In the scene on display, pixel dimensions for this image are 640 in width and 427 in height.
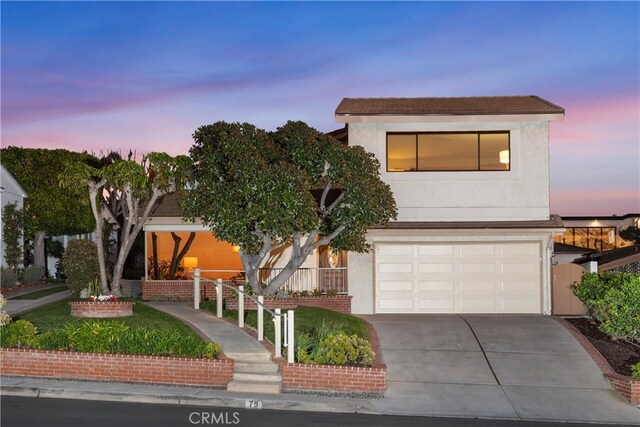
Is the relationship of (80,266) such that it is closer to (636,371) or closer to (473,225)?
(473,225)

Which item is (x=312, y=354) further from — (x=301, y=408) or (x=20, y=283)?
(x=20, y=283)

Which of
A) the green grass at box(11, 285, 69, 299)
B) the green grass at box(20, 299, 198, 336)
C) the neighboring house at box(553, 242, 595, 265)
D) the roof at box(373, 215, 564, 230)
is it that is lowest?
the green grass at box(11, 285, 69, 299)

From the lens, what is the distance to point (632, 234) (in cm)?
5181

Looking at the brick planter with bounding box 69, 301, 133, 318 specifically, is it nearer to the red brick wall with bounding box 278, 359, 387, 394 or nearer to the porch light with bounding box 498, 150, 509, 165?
the red brick wall with bounding box 278, 359, 387, 394

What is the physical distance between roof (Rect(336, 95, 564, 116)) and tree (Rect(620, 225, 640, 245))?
2955 centimetres

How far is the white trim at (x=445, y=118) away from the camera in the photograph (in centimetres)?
2298

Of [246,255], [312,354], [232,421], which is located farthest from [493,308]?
[232,421]

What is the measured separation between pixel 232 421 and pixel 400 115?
12.4 meters

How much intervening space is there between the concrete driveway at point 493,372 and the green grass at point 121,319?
15.8ft

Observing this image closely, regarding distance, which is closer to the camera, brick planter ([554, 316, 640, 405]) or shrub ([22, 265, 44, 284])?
brick planter ([554, 316, 640, 405])

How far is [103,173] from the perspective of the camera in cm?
2188

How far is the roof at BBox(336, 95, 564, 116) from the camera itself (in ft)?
75.8

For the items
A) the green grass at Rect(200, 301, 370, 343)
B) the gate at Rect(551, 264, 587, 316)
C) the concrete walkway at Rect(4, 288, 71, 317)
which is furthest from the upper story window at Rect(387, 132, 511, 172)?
the concrete walkway at Rect(4, 288, 71, 317)

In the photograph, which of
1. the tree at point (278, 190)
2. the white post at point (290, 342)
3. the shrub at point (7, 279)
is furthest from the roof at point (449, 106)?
the shrub at point (7, 279)
